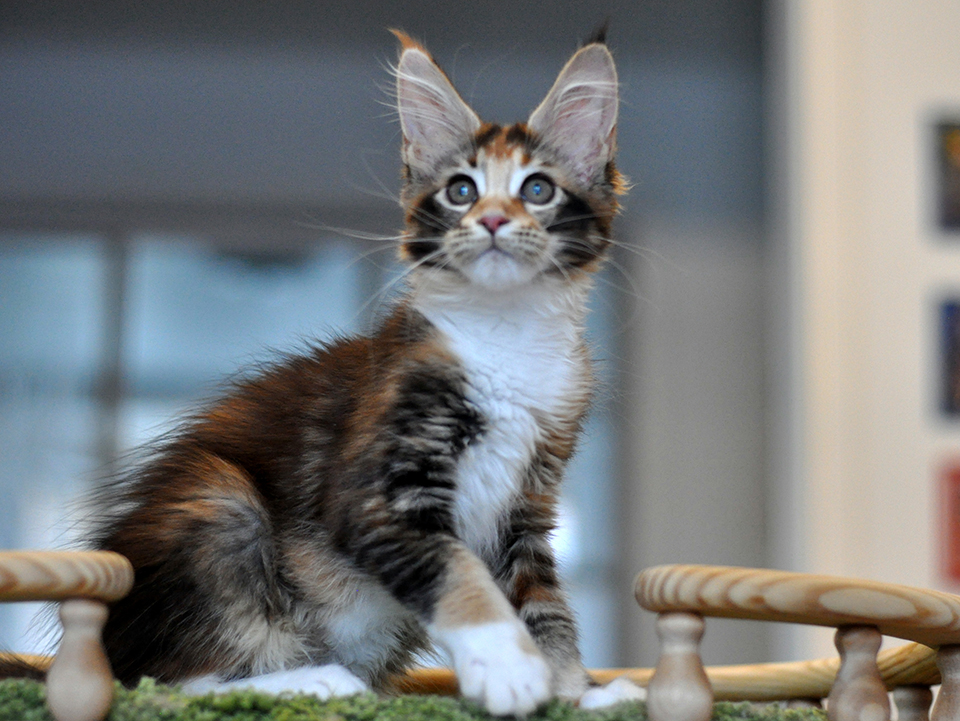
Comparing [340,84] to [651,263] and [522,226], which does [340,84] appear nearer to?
[651,263]

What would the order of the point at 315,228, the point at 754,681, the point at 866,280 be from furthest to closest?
the point at 315,228 < the point at 866,280 < the point at 754,681

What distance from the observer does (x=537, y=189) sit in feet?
3.26

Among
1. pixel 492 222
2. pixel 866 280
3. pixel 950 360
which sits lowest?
pixel 950 360

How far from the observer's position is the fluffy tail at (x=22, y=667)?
846mm

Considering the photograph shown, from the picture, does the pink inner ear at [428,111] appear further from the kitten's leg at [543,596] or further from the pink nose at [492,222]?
the kitten's leg at [543,596]

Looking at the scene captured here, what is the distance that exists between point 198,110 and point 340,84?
0.57m

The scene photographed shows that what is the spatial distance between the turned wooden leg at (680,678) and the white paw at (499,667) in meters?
0.08

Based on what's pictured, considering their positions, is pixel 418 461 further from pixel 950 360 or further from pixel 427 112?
pixel 950 360

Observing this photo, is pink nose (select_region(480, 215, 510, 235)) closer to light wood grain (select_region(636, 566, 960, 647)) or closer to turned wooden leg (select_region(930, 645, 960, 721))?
light wood grain (select_region(636, 566, 960, 647))

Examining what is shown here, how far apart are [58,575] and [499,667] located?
0.30 m

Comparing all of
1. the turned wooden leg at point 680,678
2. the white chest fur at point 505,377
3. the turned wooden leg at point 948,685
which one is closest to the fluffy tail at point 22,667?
the white chest fur at point 505,377

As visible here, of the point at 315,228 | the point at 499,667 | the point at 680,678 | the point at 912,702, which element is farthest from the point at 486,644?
the point at 315,228

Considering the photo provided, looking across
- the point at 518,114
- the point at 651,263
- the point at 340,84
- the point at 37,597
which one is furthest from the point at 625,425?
the point at 37,597

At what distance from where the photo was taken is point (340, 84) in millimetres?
3938
